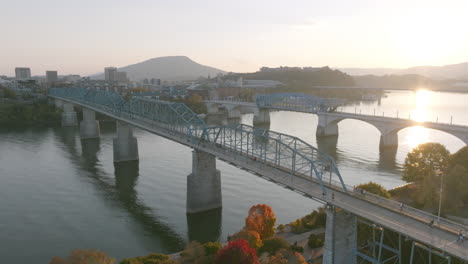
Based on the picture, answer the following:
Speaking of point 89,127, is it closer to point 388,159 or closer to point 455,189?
point 388,159

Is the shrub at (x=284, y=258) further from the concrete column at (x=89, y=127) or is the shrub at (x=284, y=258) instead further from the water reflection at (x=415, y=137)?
the concrete column at (x=89, y=127)

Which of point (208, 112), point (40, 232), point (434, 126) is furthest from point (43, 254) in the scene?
point (208, 112)

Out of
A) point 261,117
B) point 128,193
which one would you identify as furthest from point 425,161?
point 261,117

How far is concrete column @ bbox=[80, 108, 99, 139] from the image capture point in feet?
237

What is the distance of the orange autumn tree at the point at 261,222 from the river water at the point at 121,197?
491cm

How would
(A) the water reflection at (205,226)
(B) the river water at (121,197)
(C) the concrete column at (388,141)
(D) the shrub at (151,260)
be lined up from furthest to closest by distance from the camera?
(C) the concrete column at (388,141)
(A) the water reflection at (205,226)
(B) the river water at (121,197)
(D) the shrub at (151,260)

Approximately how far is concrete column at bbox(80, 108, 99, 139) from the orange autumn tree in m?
56.3

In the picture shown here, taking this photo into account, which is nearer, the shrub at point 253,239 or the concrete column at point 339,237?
the concrete column at point 339,237

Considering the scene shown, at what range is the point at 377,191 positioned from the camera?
83.8 feet

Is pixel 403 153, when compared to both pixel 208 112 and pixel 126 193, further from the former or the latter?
pixel 208 112

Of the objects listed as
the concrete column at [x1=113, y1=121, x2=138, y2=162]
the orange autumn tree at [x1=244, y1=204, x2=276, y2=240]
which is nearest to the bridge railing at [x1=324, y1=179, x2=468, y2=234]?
the orange autumn tree at [x1=244, y1=204, x2=276, y2=240]

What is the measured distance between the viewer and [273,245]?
22.7m

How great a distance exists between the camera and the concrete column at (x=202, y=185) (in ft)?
107

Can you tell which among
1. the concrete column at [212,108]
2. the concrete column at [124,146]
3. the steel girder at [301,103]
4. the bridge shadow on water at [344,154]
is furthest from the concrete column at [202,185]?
the concrete column at [212,108]
